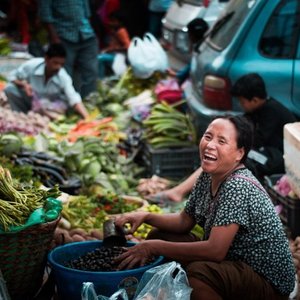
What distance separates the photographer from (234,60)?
289 inches

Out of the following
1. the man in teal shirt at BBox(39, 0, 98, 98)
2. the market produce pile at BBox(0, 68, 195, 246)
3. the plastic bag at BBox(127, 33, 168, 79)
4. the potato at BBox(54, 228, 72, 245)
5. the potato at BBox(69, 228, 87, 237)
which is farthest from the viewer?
the man in teal shirt at BBox(39, 0, 98, 98)

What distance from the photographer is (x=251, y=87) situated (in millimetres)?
6691

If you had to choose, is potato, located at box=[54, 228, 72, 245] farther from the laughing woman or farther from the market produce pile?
the laughing woman

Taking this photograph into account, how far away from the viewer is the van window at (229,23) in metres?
7.50

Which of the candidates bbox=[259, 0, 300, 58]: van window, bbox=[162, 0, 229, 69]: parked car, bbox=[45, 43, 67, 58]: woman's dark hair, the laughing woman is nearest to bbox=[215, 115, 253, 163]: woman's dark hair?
the laughing woman

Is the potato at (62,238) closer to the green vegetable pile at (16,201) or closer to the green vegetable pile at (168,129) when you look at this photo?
the green vegetable pile at (16,201)

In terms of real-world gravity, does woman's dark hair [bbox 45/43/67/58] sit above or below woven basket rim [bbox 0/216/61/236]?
below

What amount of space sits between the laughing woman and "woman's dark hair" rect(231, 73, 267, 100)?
2.18m

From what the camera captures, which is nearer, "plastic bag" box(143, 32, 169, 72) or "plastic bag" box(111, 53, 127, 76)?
"plastic bag" box(143, 32, 169, 72)

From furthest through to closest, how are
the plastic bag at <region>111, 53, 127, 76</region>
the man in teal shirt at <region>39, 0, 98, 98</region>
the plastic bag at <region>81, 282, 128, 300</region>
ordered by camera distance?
1. the plastic bag at <region>111, 53, 127, 76</region>
2. the man in teal shirt at <region>39, 0, 98, 98</region>
3. the plastic bag at <region>81, 282, 128, 300</region>

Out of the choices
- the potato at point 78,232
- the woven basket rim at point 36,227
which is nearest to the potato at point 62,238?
the potato at point 78,232

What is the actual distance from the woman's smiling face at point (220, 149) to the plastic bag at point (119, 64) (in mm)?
7783

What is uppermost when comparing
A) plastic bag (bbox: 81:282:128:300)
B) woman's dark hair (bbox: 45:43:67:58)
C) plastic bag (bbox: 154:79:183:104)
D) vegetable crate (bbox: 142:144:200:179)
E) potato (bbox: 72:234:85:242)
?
plastic bag (bbox: 81:282:128:300)

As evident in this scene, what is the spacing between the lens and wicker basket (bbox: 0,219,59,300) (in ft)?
14.9
